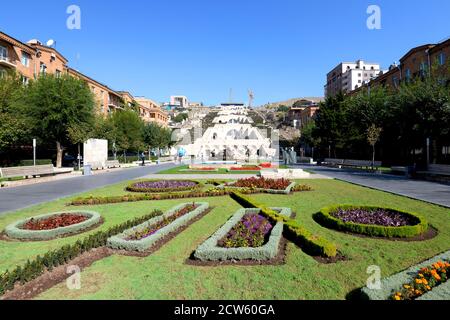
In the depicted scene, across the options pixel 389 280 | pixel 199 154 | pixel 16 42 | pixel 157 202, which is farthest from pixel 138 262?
pixel 199 154

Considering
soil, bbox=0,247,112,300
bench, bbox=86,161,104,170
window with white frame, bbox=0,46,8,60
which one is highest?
window with white frame, bbox=0,46,8,60

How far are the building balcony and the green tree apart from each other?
5392 millimetres

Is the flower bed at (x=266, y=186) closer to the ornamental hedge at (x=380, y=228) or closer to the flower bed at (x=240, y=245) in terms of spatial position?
the ornamental hedge at (x=380, y=228)

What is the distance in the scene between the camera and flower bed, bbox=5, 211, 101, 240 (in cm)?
755

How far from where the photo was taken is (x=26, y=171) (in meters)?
20.3

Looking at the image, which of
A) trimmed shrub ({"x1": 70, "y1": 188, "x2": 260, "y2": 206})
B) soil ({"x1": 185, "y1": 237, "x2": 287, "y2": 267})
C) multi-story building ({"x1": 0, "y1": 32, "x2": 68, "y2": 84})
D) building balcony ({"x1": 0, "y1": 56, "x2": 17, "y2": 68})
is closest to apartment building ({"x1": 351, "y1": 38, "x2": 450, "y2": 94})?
trimmed shrub ({"x1": 70, "y1": 188, "x2": 260, "y2": 206})

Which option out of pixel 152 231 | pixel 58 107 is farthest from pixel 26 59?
pixel 152 231

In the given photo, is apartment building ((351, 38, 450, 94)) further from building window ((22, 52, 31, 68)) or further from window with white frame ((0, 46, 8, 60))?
building window ((22, 52, 31, 68))

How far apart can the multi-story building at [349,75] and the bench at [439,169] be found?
3444 inches

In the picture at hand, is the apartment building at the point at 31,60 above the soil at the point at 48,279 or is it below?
above

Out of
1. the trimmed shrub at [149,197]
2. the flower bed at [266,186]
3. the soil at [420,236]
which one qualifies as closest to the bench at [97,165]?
the flower bed at [266,186]

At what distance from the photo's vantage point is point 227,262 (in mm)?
5895

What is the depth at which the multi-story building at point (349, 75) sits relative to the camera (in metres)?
108

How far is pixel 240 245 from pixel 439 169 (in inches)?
794
